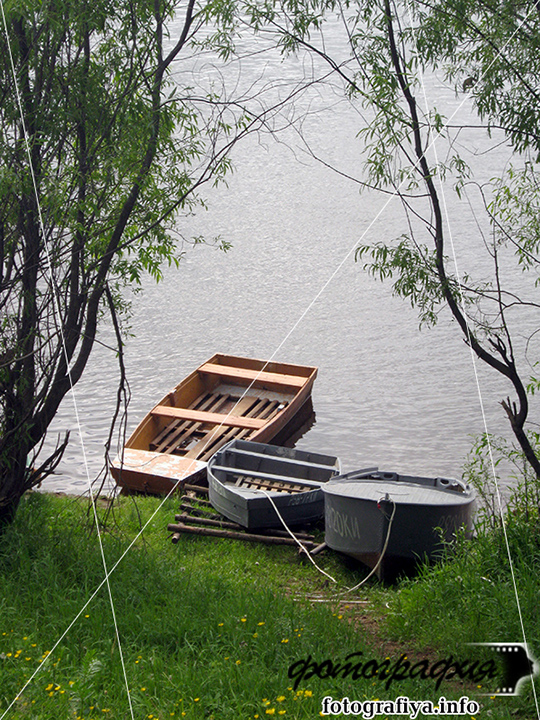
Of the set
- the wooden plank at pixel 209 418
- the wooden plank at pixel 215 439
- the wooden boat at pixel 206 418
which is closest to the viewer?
the wooden boat at pixel 206 418

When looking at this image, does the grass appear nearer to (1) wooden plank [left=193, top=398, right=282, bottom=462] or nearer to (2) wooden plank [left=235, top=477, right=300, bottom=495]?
(2) wooden plank [left=235, top=477, right=300, bottom=495]

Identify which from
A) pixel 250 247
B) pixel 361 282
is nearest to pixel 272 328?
pixel 361 282

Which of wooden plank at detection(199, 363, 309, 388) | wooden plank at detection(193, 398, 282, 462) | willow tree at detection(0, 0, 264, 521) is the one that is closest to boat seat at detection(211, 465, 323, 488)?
wooden plank at detection(193, 398, 282, 462)

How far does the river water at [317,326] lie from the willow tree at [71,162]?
2.02m

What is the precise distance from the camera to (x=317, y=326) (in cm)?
1833

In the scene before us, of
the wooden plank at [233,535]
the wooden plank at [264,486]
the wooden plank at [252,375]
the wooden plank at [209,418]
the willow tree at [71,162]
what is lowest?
the wooden plank at [233,535]

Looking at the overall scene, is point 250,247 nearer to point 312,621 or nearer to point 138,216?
point 138,216

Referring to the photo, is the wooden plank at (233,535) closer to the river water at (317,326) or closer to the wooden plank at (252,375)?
the river water at (317,326)

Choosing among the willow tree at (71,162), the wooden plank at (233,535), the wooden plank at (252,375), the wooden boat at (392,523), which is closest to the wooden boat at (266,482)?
the wooden plank at (233,535)

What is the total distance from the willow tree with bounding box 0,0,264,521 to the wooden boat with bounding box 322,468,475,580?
282 centimetres

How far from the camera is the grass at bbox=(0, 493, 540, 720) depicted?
4.80m

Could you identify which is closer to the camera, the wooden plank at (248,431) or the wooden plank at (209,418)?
the wooden plank at (248,431)

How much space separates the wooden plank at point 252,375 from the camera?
1357cm

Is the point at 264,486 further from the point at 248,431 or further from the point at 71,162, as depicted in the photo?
the point at 71,162
